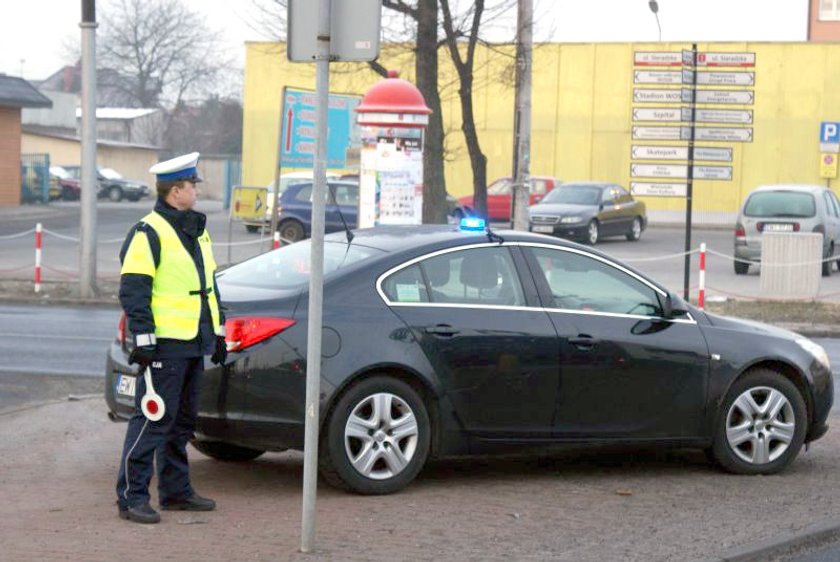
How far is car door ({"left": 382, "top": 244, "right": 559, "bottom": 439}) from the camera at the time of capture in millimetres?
7789

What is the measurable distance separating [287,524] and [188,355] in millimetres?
957

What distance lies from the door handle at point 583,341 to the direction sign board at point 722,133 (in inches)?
480

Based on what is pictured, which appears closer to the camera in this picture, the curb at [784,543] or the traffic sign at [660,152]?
the curb at [784,543]

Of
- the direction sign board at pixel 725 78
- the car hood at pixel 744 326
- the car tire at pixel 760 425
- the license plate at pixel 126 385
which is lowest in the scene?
the car tire at pixel 760 425

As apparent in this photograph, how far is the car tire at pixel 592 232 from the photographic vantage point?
119ft

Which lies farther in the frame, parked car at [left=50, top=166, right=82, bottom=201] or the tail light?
parked car at [left=50, top=166, right=82, bottom=201]

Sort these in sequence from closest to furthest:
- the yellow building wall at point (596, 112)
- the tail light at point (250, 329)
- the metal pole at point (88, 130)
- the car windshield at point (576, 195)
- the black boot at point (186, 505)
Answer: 1. the black boot at point (186, 505)
2. the tail light at point (250, 329)
3. the metal pole at point (88, 130)
4. the car windshield at point (576, 195)
5. the yellow building wall at point (596, 112)

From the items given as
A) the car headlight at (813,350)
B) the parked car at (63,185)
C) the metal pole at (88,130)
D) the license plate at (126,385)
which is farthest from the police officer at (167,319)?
the parked car at (63,185)

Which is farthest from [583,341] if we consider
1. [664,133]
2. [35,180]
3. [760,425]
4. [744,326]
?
[35,180]

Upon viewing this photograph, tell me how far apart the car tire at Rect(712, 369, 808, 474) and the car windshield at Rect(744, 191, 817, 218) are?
731 inches

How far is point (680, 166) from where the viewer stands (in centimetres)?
2084

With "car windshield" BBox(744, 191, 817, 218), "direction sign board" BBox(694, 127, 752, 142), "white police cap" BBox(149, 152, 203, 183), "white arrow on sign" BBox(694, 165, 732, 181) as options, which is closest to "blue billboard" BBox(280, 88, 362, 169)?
"direction sign board" BBox(694, 127, 752, 142)

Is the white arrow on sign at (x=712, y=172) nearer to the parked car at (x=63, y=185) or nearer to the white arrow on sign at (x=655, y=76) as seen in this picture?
the white arrow on sign at (x=655, y=76)

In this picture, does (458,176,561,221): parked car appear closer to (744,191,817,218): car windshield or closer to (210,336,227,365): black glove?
(744,191,817,218): car windshield
